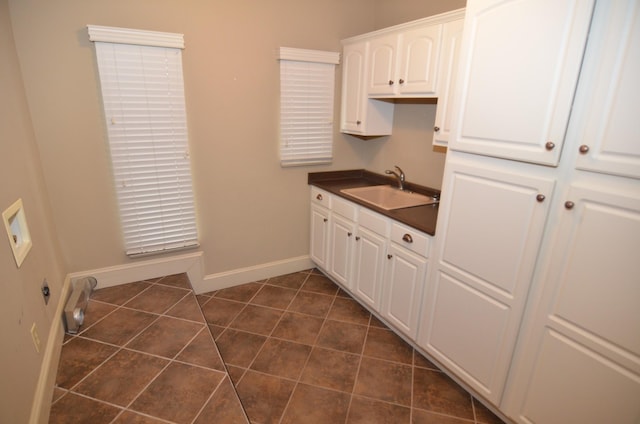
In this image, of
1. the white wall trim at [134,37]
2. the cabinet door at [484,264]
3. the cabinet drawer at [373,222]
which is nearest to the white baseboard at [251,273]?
the cabinet drawer at [373,222]

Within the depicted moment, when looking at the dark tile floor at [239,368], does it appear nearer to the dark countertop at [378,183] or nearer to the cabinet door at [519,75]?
the dark countertop at [378,183]

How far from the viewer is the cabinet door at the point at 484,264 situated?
1.52m

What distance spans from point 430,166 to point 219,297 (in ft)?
7.08

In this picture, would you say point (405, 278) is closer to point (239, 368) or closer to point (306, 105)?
point (239, 368)

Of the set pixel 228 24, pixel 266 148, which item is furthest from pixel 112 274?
pixel 228 24

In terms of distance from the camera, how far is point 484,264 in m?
1.72

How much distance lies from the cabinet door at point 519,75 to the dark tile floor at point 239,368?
4.83 ft

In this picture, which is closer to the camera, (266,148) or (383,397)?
(383,397)

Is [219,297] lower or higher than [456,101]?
lower

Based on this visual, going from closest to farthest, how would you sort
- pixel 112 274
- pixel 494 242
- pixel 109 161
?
pixel 494 242 < pixel 109 161 < pixel 112 274

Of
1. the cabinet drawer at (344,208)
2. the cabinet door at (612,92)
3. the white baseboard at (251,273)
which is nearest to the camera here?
the cabinet door at (612,92)

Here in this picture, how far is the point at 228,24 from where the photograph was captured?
2.57 metres

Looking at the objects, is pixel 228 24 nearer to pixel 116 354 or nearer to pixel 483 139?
pixel 483 139

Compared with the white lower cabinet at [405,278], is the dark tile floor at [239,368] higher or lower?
lower
